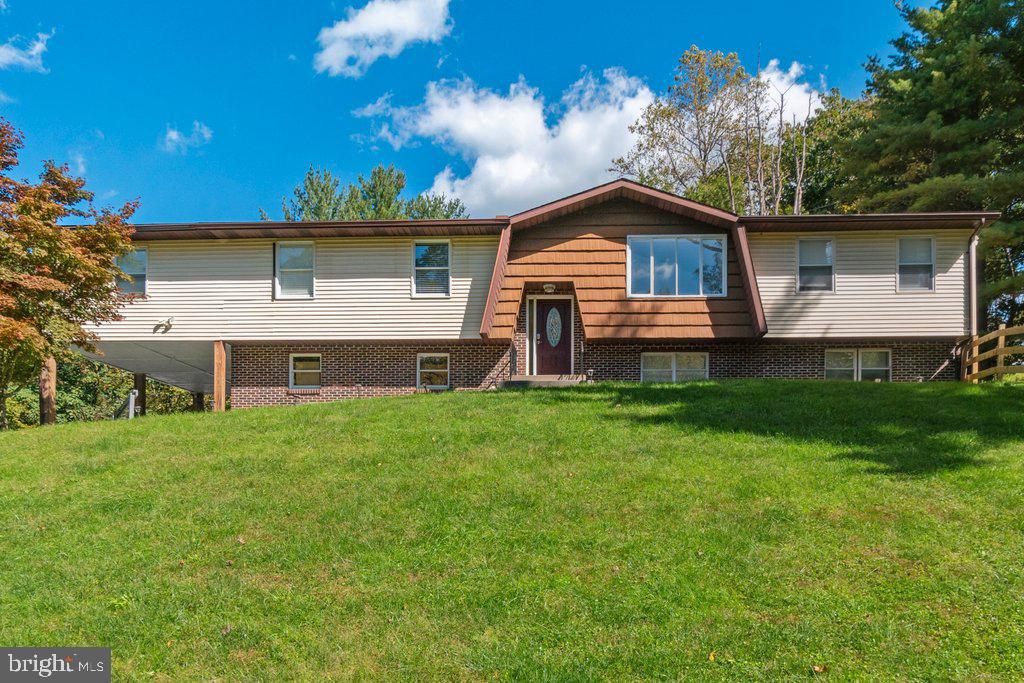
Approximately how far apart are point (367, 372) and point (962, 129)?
19.7m

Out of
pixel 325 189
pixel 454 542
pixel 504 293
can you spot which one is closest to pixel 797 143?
pixel 504 293

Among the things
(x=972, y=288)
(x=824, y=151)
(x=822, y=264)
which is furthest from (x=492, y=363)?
(x=824, y=151)

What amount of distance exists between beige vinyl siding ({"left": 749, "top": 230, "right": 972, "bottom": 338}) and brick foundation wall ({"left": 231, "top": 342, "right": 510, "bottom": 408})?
688cm

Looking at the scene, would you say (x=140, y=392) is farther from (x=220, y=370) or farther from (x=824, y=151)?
(x=824, y=151)

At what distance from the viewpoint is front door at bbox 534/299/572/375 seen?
1603 centimetres

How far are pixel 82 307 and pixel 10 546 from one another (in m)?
7.32

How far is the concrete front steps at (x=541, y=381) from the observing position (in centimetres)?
1389

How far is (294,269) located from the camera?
15953 mm

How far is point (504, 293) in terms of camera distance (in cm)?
1533

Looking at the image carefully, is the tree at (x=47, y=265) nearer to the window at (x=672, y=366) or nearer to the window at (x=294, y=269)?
the window at (x=294, y=269)

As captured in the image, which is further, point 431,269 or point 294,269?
point 294,269

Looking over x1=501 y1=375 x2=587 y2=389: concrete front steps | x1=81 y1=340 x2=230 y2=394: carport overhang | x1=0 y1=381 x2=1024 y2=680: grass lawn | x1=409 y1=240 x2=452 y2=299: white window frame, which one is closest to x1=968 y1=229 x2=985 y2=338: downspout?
x1=0 y1=381 x2=1024 y2=680: grass lawn

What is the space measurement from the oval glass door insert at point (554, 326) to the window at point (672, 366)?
215 cm

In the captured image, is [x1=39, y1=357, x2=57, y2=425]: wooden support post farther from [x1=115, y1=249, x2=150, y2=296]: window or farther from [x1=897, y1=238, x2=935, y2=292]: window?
[x1=897, y1=238, x2=935, y2=292]: window
